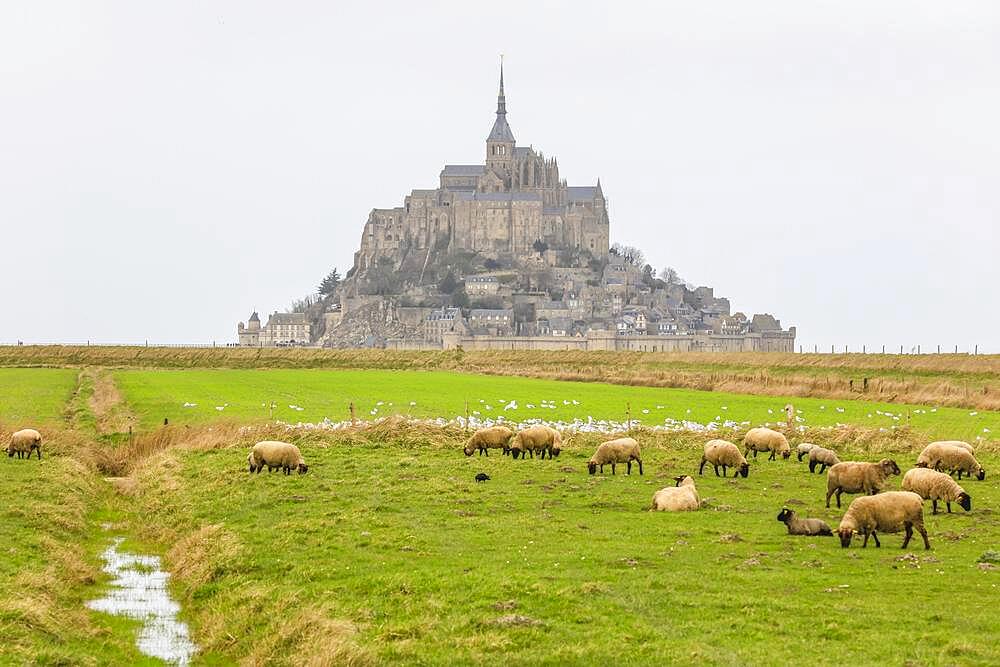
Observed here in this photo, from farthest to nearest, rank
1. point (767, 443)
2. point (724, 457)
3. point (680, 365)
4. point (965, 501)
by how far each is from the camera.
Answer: point (680, 365) < point (767, 443) < point (724, 457) < point (965, 501)

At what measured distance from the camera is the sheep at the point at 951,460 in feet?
78.2

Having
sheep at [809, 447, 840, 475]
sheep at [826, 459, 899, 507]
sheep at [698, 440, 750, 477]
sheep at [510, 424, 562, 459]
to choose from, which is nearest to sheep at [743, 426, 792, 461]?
sheep at [809, 447, 840, 475]

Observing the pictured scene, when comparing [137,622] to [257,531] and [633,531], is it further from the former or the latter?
[633,531]

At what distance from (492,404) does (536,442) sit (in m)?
16.4

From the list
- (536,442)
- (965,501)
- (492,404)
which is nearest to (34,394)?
(492,404)

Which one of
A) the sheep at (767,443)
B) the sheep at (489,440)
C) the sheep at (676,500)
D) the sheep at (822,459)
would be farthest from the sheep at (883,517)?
the sheep at (489,440)

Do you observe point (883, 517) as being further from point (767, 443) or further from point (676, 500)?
point (767, 443)

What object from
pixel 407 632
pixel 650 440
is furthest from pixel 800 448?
pixel 407 632

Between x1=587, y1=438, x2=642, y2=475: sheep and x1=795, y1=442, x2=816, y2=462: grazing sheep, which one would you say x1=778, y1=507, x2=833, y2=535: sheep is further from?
x1=795, y1=442, x2=816, y2=462: grazing sheep

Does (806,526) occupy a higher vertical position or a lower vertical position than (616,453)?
lower

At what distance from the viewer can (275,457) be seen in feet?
84.7

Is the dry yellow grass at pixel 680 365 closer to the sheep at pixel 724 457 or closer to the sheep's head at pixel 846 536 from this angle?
the sheep at pixel 724 457

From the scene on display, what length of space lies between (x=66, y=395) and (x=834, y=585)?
130 feet

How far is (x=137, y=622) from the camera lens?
1551 centimetres
